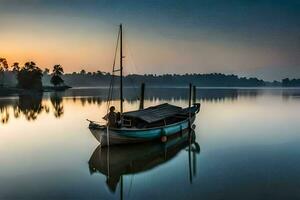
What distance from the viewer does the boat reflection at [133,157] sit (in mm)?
18308

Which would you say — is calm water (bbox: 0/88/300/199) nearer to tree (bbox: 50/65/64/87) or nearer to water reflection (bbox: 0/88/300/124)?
water reflection (bbox: 0/88/300/124)

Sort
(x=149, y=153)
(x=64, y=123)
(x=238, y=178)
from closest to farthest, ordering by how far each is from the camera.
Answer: (x=238, y=178) < (x=149, y=153) < (x=64, y=123)

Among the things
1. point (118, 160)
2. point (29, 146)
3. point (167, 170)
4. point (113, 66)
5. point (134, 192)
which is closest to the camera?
point (134, 192)

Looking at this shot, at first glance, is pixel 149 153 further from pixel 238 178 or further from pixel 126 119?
pixel 238 178

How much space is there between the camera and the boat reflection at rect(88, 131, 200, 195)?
1831 cm

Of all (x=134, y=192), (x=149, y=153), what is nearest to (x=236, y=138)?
(x=149, y=153)

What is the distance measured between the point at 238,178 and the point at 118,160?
7.52 metres

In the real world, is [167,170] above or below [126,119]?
below

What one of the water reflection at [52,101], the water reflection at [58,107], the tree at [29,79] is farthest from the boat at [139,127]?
the tree at [29,79]

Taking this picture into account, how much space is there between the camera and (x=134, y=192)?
49.1 ft

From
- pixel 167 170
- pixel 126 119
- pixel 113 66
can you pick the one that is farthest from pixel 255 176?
pixel 113 66

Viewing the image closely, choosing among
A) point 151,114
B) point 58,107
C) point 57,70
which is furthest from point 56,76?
point 151,114

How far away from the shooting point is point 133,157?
21.5 meters

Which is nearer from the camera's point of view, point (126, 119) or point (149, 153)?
point (149, 153)
